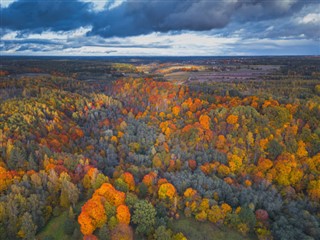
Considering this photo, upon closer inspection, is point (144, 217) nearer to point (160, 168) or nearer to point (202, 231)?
point (202, 231)

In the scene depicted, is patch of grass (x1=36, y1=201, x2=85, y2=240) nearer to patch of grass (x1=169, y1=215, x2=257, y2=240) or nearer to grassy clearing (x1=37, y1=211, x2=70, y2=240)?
grassy clearing (x1=37, y1=211, x2=70, y2=240)

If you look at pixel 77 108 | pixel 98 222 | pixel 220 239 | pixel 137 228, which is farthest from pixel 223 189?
pixel 77 108

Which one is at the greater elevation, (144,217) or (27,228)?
(144,217)

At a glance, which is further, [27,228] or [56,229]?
[56,229]

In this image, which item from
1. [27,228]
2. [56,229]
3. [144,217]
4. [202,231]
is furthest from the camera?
[202,231]

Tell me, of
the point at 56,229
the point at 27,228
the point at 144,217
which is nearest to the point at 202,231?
the point at 144,217

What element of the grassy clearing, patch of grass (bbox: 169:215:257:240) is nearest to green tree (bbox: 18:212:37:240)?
the grassy clearing
